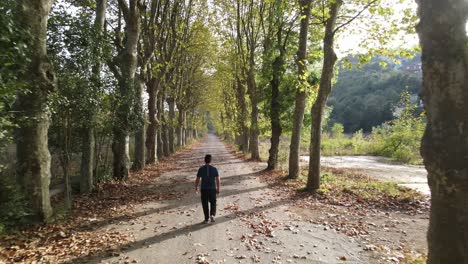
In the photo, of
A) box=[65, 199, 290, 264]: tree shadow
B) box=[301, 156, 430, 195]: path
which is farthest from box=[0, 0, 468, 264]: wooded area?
box=[301, 156, 430, 195]: path

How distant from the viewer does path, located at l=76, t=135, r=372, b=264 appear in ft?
19.6

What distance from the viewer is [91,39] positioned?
9602 millimetres

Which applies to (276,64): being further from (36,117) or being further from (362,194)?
(36,117)

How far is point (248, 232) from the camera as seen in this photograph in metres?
7.48

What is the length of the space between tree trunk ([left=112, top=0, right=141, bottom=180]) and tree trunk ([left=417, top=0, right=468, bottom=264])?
1111 cm

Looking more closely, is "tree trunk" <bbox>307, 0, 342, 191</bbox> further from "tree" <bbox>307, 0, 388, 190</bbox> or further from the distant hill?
the distant hill

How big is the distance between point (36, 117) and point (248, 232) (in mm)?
5858

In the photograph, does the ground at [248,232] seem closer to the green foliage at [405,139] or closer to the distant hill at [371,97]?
the green foliage at [405,139]

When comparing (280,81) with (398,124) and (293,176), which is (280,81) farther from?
(398,124)

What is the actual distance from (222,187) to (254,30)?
14.6 m

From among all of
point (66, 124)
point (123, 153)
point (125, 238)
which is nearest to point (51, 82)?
point (66, 124)

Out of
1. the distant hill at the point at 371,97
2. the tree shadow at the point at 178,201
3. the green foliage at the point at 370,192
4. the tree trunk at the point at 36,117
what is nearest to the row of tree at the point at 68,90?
the tree trunk at the point at 36,117

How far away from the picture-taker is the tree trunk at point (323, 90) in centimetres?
1154

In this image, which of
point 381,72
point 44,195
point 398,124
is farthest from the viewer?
point 381,72
